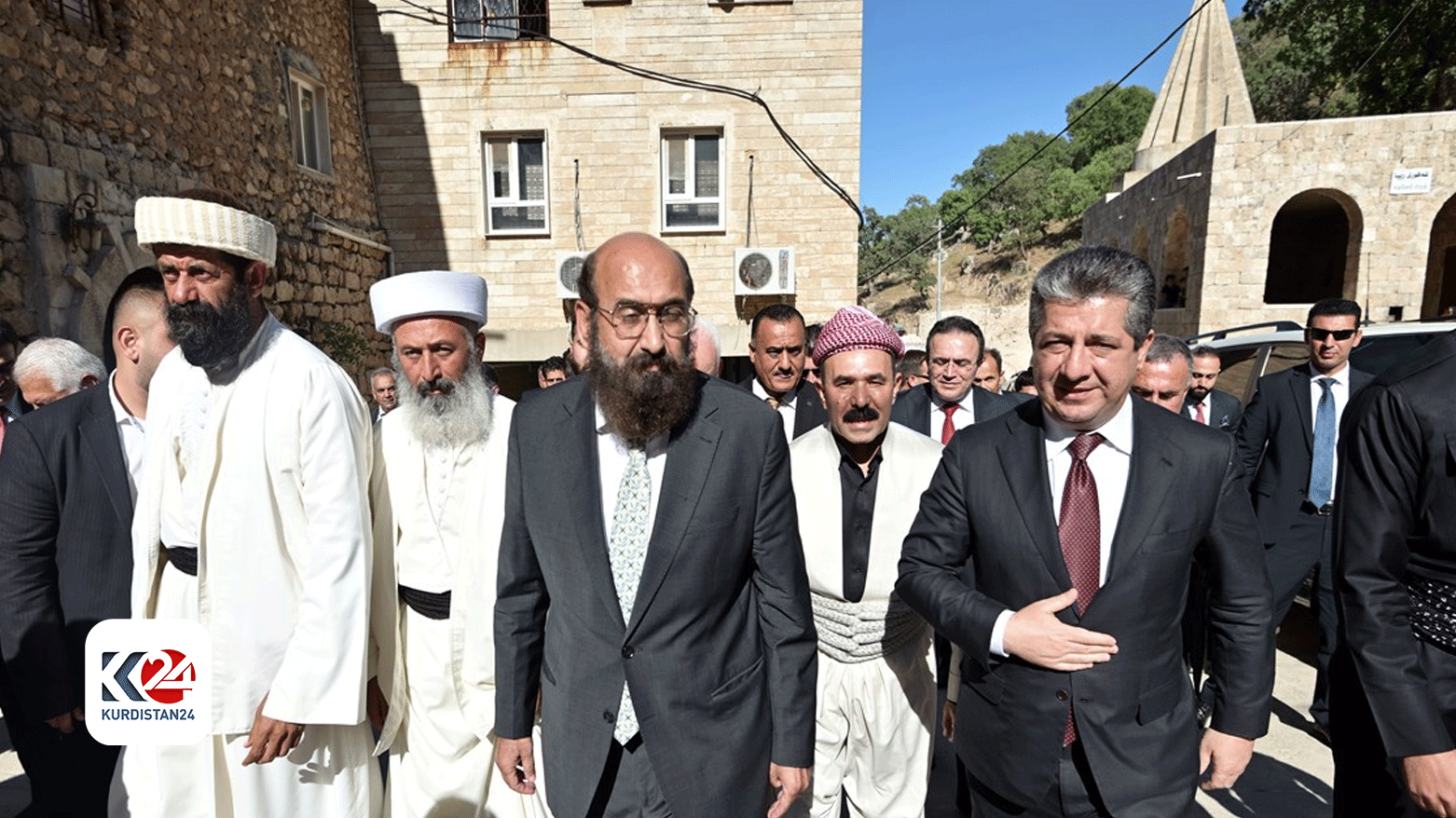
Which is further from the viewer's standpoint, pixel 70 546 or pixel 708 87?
pixel 708 87

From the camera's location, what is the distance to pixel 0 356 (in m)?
3.46

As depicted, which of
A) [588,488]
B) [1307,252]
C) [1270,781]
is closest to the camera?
[588,488]

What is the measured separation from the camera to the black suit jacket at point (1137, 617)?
5.50 feet

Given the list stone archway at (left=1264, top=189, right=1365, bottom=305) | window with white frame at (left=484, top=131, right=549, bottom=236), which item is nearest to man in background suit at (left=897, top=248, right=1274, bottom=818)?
window with white frame at (left=484, top=131, right=549, bottom=236)

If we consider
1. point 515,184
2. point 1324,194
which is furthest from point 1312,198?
point 515,184

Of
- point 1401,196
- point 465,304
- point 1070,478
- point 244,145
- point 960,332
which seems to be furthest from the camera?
point 1401,196

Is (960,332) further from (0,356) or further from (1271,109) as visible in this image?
(1271,109)

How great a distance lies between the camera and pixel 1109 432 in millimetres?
1795

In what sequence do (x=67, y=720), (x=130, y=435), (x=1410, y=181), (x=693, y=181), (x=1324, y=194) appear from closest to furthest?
Result: (x=67, y=720)
(x=130, y=435)
(x=693, y=181)
(x=1410, y=181)
(x=1324, y=194)

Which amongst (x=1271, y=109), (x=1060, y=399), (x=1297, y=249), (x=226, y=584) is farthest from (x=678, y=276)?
(x=1271, y=109)

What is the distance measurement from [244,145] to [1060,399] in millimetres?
8704

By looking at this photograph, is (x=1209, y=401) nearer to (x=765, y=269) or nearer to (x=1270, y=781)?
(x=1270, y=781)

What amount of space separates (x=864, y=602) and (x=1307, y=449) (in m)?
3.34

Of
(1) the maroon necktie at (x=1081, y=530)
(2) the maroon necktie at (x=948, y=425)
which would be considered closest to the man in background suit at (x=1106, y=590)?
(1) the maroon necktie at (x=1081, y=530)
